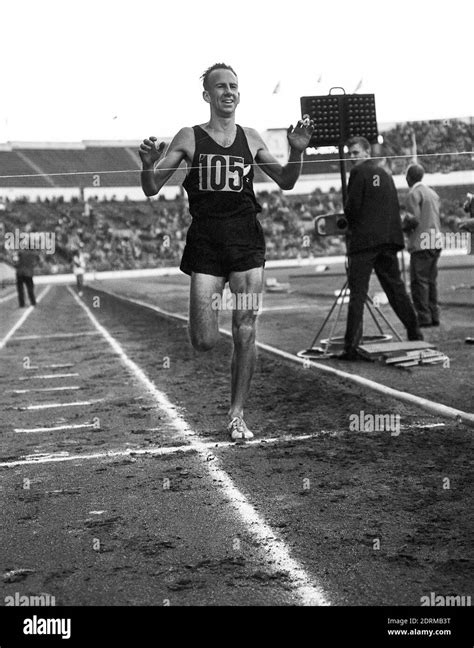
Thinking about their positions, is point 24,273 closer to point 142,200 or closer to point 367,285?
point 367,285

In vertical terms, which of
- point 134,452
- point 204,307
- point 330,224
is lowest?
point 134,452

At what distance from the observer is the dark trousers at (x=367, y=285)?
29.5 ft

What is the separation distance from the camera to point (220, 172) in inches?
214

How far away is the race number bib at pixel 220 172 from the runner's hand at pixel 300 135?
31 cm

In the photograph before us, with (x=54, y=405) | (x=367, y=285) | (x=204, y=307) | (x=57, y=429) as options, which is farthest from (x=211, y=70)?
(x=367, y=285)

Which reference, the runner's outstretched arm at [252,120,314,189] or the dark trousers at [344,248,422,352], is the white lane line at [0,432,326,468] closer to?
the runner's outstretched arm at [252,120,314,189]

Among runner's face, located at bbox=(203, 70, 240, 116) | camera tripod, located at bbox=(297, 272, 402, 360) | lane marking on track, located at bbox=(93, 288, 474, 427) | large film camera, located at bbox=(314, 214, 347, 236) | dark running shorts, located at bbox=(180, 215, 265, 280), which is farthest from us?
camera tripod, located at bbox=(297, 272, 402, 360)

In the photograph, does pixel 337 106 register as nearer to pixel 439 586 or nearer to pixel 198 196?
pixel 198 196

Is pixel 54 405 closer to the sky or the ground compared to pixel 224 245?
closer to the ground

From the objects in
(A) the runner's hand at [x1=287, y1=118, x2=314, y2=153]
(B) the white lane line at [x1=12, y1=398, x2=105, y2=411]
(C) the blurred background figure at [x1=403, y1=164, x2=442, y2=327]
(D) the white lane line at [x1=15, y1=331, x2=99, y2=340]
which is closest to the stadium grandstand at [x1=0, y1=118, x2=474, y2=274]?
(D) the white lane line at [x1=15, y1=331, x2=99, y2=340]

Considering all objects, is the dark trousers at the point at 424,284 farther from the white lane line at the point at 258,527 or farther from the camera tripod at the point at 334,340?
the white lane line at the point at 258,527

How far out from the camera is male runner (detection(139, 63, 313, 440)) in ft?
17.8

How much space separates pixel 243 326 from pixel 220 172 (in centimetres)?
94

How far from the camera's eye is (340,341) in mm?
10109
